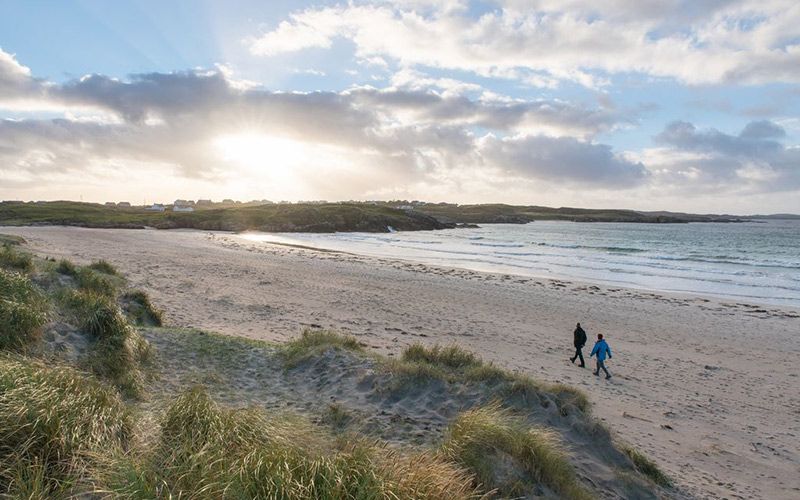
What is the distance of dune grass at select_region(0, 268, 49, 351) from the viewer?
21.2ft

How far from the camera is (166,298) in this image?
1720 cm

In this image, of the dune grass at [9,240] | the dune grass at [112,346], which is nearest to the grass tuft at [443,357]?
the dune grass at [112,346]

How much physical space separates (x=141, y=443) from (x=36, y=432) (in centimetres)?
82

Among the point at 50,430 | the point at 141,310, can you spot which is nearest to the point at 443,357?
the point at 50,430

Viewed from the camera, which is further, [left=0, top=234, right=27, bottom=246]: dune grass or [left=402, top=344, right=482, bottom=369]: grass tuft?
[left=0, top=234, right=27, bottom=246]: dune grass

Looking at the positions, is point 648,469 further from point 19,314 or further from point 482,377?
point 19,314

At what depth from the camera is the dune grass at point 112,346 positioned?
6657mm

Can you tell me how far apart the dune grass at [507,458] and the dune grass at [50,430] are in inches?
127

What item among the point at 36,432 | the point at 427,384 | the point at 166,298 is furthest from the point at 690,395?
the point at 166,298

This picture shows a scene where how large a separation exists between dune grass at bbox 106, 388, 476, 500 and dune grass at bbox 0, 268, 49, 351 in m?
3.50

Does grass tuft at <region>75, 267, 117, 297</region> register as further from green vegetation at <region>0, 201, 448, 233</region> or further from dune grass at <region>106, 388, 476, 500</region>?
green vegetation at <region>0, 201, 448, 233</region>

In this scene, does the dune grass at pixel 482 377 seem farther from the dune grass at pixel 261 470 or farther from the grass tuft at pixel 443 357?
the dune grass at pixel 261 470

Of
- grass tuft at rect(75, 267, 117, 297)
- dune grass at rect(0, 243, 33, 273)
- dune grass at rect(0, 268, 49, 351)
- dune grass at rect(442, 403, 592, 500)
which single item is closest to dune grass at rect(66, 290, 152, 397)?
dune grass at rect(0, 268, 49, 351)

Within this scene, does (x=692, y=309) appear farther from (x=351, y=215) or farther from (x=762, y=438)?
(x=351, y=215)
